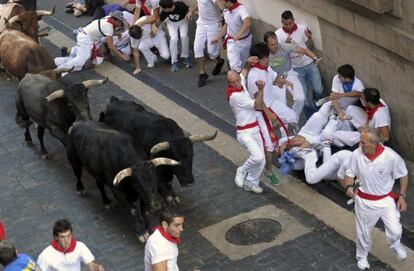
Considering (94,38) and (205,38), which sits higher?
(205,38)

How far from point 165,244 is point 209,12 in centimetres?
846

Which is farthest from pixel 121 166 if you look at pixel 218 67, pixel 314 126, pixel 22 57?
pixel 22 57

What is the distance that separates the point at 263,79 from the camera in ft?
42.7

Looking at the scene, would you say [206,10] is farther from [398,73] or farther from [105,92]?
[398,73]

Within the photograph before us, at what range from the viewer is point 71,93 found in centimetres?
1444

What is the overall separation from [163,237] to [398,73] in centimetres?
546

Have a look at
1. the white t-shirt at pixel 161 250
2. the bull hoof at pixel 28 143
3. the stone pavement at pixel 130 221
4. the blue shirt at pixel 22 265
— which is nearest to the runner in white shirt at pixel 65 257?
the blue shirt at pixel 22 265

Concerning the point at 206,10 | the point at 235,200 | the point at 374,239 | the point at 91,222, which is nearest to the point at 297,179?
the point at 235,200

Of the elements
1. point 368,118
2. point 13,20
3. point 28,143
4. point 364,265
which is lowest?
point 28,143

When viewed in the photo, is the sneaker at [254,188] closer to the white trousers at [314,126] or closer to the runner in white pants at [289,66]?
the white trousers at [314,126]

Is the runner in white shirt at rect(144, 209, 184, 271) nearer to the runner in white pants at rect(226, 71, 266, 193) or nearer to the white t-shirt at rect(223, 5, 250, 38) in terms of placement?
the runner in white pants at rect(226, 71, 266, 193)

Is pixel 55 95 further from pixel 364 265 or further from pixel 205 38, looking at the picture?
pixel 364 265

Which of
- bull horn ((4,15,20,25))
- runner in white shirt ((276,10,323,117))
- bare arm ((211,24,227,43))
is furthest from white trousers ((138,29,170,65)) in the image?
runner in white shirt ((276,10,323,117))

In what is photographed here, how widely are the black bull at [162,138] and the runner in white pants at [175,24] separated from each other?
4026mm
